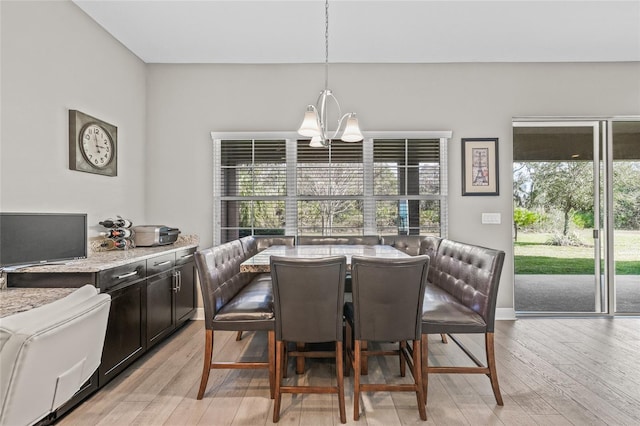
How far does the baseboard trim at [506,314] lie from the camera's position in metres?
3.73

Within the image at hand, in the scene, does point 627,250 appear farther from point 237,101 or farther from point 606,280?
point 237,101

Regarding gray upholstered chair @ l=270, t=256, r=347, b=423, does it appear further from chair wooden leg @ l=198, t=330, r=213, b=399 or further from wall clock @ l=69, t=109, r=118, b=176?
wall clock @ l=69, t=109, r=118, b=176

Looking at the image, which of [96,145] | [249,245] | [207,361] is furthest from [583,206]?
[96,145]

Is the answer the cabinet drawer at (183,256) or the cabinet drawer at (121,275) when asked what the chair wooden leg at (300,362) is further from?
the cabinet drawer at (183,256)

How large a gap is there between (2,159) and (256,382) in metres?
2.29

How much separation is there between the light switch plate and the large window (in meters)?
0.47

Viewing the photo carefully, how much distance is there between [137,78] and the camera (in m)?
3.67

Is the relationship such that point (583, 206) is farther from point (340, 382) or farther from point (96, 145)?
point (96, 145)

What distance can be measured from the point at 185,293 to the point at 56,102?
205 cm

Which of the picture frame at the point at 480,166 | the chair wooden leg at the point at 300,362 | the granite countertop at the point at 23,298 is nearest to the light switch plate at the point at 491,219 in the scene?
the picture frame at the point at 480,166

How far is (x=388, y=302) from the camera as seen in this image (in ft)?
6.08

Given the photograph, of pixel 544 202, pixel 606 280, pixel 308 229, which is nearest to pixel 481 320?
pixel 308 229

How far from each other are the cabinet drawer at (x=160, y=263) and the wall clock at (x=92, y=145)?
3.24ft

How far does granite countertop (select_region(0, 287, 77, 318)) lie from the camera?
147 cm
